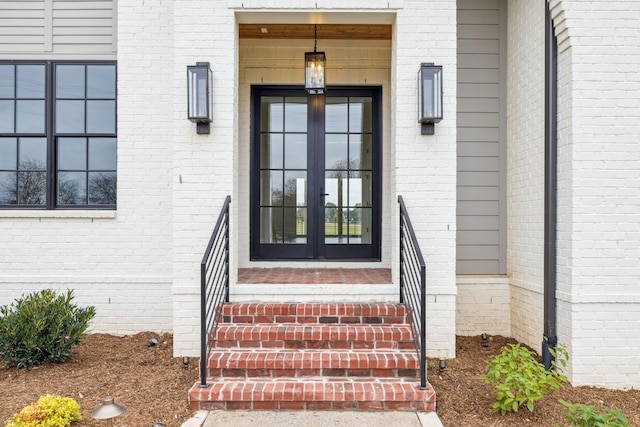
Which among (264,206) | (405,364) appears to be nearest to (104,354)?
(264,206)

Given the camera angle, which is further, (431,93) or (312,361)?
(431,93)

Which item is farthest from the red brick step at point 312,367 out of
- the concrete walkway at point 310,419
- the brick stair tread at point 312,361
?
the concrete walkway at point 310,419

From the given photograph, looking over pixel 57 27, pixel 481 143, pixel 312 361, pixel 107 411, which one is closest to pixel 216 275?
pixel 312 361

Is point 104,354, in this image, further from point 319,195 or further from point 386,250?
point 386,250

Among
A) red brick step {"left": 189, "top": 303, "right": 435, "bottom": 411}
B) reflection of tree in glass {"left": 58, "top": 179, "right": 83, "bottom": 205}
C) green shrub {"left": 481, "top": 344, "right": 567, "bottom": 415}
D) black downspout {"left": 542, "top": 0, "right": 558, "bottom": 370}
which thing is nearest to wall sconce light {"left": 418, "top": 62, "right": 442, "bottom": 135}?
black downspout {"left": 542, "top": 0, "right": 558, "bottom": 370}

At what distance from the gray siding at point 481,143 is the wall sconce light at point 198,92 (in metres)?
2.72

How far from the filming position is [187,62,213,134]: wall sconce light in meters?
3.85

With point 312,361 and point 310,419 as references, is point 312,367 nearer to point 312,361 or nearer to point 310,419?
point 312,361

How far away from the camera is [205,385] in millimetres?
3146

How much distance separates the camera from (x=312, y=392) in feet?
10.1

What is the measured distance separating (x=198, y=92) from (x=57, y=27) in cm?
246

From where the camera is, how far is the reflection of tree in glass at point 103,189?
16.6 ft

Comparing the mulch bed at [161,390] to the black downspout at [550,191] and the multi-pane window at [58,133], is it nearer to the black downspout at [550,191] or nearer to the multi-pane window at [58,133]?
the black downspout at [550,191]

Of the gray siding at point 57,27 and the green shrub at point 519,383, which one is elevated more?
the gray siding at point 57,27
